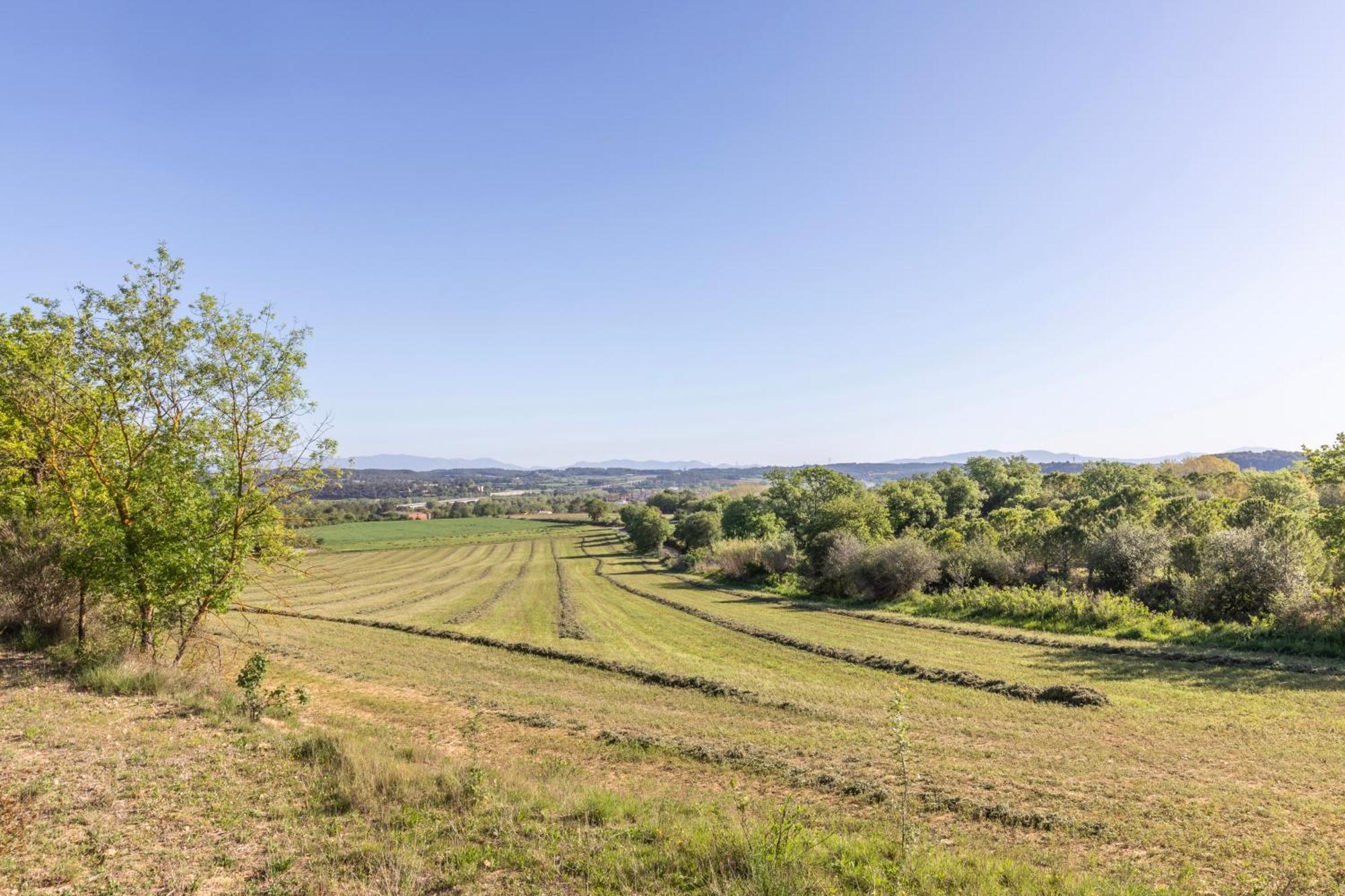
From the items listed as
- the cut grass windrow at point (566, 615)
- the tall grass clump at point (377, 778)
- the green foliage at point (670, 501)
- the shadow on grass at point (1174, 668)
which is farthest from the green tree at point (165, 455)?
the green foliage at point (670, 501)

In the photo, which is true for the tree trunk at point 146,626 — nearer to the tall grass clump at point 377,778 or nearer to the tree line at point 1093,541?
the tall grass clump at point 377,778

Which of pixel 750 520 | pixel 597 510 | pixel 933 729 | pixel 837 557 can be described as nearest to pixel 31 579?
pixel 933 729

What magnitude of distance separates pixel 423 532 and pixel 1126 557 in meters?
122

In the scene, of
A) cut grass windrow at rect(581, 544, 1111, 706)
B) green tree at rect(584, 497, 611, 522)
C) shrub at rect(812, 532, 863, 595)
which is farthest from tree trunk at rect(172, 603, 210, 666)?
green tree at rect(584, 497, 611, 522)

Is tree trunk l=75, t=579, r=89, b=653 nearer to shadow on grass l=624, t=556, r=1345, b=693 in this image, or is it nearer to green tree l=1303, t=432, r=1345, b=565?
shadow on grass l=624, t=556, r=1345, b=693

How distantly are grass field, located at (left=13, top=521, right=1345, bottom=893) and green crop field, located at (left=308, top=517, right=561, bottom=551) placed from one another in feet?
282

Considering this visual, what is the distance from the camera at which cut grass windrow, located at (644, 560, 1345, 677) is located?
17578mm

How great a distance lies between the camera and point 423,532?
408ft

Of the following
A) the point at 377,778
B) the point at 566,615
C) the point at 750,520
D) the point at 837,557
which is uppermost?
the point at 377,778

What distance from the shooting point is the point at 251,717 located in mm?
13133

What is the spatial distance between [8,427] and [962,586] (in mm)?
42515

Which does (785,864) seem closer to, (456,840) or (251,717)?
(456,840)

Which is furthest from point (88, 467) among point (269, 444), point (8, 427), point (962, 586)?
point (962, 586)

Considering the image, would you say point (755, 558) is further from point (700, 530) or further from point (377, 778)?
point (377, 778)
